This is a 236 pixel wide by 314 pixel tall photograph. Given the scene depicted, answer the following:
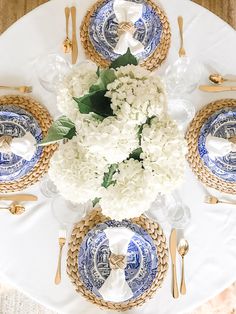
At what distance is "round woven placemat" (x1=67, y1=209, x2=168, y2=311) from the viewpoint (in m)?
1.21

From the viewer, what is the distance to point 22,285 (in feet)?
4.15

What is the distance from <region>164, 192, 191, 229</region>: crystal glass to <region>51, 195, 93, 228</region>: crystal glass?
0.20 meters

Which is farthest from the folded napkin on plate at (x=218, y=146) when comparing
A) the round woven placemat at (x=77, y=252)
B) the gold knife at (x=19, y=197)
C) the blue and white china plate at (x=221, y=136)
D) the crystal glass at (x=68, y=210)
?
the gold knife at (x=19, y=197)

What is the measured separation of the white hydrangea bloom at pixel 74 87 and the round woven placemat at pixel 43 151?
1.00 ft

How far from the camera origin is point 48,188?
126 centimetres

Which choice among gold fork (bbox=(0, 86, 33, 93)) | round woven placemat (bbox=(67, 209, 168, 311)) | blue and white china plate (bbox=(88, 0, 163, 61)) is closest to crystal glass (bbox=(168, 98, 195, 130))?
blue and white china plate (bbox=(88, 0, 163, 61))

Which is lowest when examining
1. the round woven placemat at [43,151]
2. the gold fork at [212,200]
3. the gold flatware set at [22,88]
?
the gold fork at [212,200]

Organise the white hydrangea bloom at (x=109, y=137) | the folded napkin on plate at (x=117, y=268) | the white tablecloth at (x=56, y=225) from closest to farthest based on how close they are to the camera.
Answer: the white hydrangea bloom at (x=109, y=137)
the folded napkin on plate at (x=117, y=268)
the white tablecloth at (x=56, y=225)

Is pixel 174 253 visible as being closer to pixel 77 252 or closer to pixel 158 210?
pixel 158 210

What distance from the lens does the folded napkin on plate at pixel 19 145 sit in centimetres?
117

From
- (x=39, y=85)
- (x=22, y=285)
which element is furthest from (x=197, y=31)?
(x=22, y=285)

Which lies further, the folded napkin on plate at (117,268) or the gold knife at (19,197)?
the gold knife at (19,197)

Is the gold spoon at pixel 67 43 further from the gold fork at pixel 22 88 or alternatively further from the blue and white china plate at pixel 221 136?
the blue and white china plate at pixel 221 136

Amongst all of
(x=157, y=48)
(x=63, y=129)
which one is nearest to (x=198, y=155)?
(x=157, y=48)
